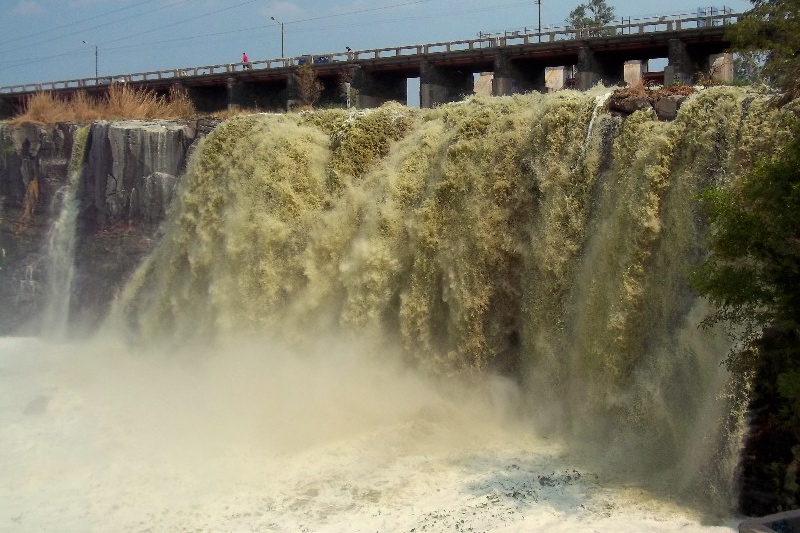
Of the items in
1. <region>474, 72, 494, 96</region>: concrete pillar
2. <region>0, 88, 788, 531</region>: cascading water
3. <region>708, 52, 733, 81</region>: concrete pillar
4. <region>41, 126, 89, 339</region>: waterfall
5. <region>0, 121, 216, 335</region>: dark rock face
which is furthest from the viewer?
<region>474, 72, 494, 96</region>: concrete pillar

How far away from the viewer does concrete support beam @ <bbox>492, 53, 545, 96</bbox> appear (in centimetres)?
2325

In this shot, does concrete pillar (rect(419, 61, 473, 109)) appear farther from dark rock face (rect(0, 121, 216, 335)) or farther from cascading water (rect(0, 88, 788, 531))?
cascading water (rect(0, 88, 788, 531))

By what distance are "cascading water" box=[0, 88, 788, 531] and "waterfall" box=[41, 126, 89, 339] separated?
5283mm

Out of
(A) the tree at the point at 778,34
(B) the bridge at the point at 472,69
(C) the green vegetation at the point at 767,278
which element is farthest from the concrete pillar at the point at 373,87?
(C) the green vegetation at the point at 767,278

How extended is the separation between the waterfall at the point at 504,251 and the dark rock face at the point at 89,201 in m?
2.53

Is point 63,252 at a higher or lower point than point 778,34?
lower

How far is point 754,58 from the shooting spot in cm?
906

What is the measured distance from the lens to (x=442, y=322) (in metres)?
11.5

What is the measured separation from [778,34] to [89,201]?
16777 millimetres

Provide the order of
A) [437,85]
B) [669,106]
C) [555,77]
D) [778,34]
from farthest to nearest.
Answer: [555,77], [437,85], [669,106], [778,34]

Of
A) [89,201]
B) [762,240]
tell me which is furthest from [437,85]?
[762,240]

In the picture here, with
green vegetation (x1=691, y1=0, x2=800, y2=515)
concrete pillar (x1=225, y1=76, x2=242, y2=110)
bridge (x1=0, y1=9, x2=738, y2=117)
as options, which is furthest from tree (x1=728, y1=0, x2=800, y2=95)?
concrete pillar (x1=225, y1=76, x2=242, y2=110)

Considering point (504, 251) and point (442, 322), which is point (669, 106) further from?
point (442, 322)

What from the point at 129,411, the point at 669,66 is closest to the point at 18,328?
the point at 129,411
